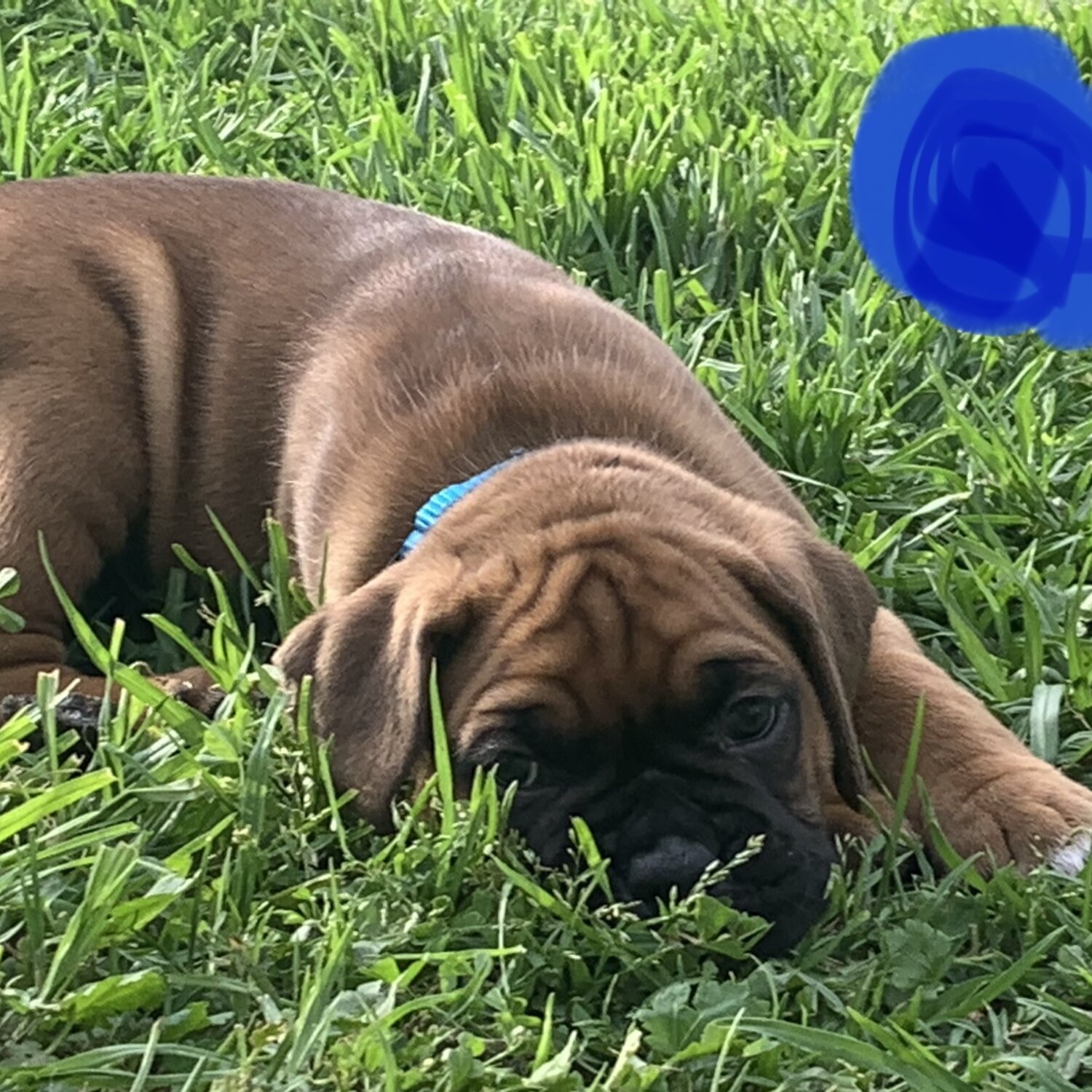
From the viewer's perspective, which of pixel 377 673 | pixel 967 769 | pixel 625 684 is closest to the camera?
pixel 625 684

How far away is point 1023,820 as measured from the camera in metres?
3.14

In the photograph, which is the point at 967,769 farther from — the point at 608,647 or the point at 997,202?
the point at 997,202

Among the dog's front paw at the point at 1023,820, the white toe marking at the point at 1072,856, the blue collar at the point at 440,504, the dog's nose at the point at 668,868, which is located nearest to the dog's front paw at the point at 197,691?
the blue collar at the point at 440,504

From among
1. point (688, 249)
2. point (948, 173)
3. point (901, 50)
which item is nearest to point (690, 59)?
point (901, 50)

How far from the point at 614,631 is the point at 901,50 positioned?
3.51 meters

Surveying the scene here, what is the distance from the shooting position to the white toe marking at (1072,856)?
3082mm

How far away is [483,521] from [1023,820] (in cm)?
111

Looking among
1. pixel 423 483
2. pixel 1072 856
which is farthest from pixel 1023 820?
pixel 423 483

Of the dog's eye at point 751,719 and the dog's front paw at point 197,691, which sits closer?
the dog's eye at point 751,719

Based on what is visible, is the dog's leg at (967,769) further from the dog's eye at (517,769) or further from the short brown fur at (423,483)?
the dog's eye at (517,769)

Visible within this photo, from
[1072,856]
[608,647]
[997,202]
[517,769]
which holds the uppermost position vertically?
[997,202]

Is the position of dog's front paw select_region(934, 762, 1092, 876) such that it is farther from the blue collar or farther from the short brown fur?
the blue collar

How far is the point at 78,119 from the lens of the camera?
6023 mm

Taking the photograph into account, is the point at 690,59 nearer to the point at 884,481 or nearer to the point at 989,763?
the point at 884,481
